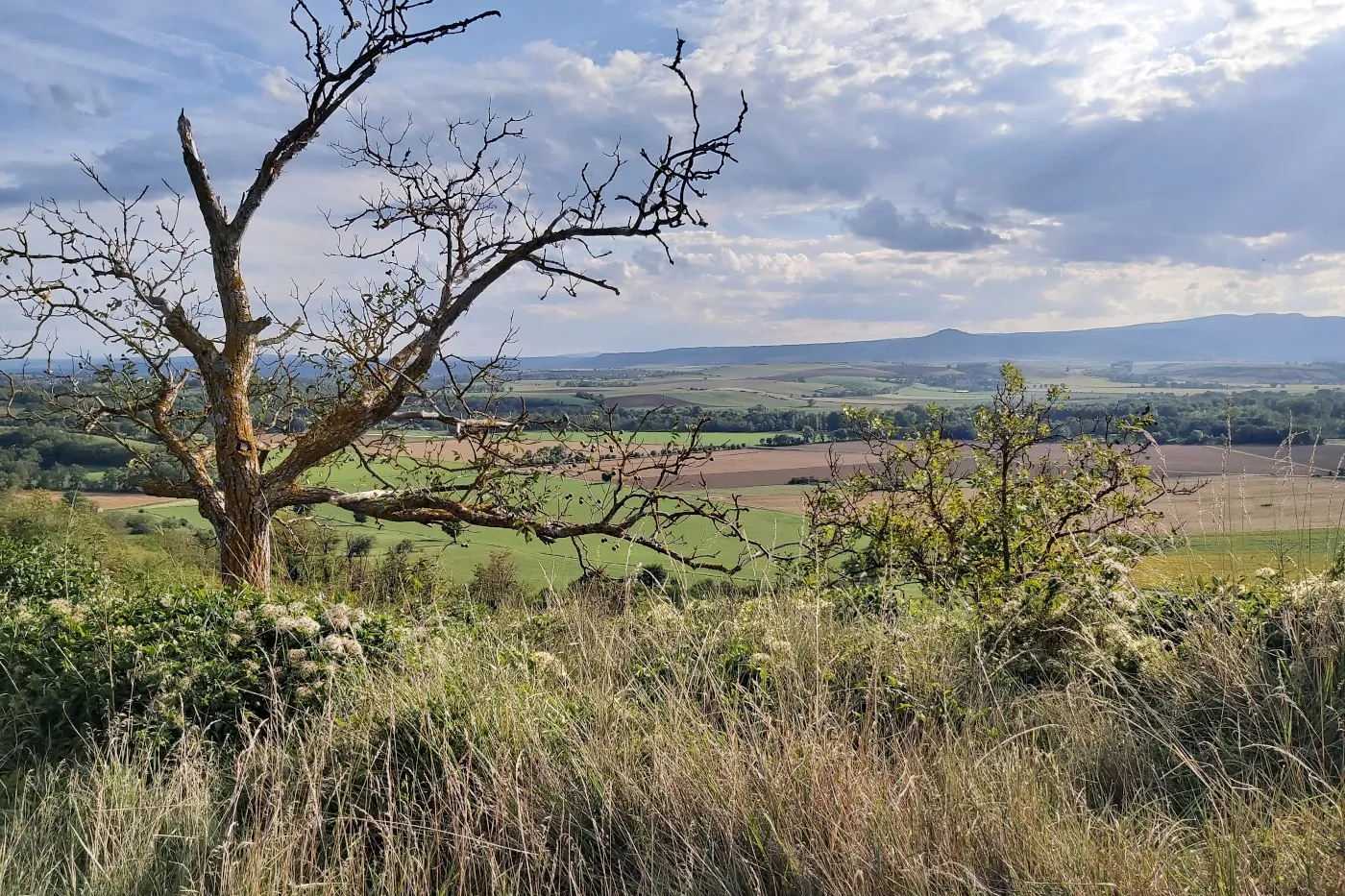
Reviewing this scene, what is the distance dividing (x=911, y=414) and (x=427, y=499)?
184 inches

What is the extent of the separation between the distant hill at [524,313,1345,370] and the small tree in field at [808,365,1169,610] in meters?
126

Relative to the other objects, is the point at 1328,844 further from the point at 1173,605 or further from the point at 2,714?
the point at 2,714

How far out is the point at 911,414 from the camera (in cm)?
870

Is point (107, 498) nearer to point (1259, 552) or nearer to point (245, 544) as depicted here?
point (245, 544)

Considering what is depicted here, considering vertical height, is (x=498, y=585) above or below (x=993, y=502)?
below

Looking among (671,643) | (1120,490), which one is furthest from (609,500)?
(1120,490)

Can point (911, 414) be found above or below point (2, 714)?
above

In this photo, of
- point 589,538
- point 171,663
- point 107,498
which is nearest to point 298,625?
point 171,663

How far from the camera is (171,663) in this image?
14.4 feet

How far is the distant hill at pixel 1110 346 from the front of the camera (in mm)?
139125

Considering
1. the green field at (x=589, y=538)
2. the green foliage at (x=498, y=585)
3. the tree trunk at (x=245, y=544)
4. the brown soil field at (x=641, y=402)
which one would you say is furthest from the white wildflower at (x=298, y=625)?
the brown soil field at (x=641, y=402)

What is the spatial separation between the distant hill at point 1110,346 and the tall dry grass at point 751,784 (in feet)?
426

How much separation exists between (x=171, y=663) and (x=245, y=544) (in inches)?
140

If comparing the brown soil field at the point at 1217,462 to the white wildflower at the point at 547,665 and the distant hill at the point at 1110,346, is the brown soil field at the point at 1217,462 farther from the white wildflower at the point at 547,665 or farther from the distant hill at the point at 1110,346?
the distant hill at the point at 1110,346
